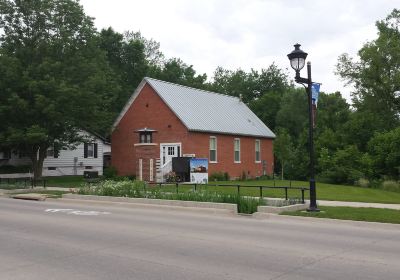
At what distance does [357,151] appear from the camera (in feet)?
136

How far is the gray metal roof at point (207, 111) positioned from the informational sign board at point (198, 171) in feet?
13.1

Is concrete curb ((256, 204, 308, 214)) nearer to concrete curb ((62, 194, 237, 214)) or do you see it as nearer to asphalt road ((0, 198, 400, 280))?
asphalt road ((0, 198, 400, 280))

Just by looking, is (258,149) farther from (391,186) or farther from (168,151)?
(391,186)

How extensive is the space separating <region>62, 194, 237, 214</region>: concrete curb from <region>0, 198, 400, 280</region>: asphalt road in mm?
1475

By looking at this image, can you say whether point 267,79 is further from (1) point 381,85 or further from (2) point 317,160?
(2) point 317,160

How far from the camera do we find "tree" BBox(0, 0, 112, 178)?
35.3 m

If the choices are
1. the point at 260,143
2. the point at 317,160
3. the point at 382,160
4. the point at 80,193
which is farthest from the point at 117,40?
the point at 80,193

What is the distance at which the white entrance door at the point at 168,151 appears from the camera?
1417 inches

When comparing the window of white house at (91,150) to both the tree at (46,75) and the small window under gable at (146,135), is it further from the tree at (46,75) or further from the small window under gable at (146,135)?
the small window under gable at (146,135)

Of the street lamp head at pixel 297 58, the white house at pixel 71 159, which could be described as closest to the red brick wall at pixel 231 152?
the white house at pixel 71 159

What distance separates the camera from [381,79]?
163 ft

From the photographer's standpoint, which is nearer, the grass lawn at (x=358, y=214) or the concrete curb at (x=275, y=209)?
the grass lawn at (x=358, y=214)

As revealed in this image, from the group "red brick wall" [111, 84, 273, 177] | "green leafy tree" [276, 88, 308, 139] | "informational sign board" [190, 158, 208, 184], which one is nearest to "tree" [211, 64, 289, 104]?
"green leafy tree" [276, 88, 308, 139]

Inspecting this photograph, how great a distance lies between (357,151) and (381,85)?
1184 centimetres
